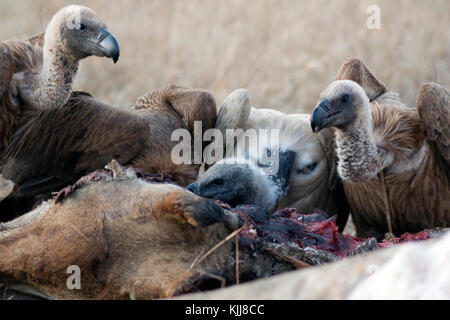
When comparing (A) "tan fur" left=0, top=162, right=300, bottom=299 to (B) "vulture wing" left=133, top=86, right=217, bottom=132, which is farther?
(B) "vulture wing" left=133, top=86, right=217, bottom=132

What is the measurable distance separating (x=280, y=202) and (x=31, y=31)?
5.11m

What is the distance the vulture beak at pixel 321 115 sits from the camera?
4.17 meters

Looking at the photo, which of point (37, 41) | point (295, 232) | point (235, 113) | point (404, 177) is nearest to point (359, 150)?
point (404, 177)

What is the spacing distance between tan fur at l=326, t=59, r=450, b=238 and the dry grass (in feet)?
11.4

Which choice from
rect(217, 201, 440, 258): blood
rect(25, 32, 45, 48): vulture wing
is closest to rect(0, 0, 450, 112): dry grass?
rect(25, 32, 45, 48): vulture wing

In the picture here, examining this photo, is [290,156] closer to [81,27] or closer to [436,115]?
[436,115]

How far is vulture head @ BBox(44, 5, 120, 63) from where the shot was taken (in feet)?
14.0

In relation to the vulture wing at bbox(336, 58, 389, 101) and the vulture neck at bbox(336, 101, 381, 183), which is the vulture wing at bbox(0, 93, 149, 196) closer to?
the vulture neck at bbox(336, 101, 381, 183)

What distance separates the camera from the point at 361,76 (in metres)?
5.07

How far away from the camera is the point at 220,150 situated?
5.05 metres

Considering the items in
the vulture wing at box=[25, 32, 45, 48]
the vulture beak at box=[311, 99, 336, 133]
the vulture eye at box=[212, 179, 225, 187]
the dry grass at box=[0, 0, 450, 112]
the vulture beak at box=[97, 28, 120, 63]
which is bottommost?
the vulture eye at box=[212, 179, 225, 187]

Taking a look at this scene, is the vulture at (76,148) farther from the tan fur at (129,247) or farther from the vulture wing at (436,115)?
the tan fur at (129,247)

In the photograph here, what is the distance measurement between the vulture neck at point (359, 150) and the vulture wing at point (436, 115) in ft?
1.26
